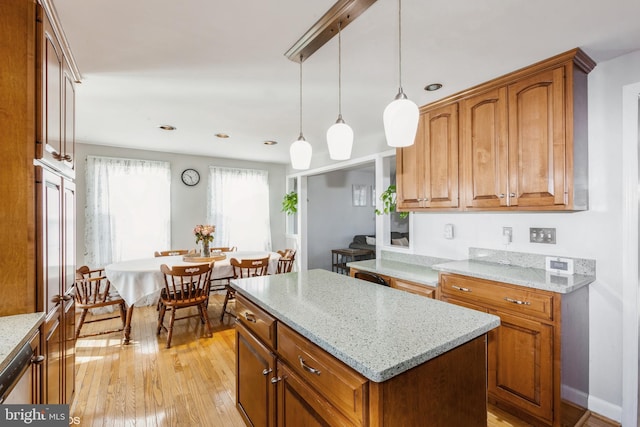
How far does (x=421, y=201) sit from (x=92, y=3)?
2626 millimetres

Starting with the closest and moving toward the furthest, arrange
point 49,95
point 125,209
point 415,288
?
point 49,95
point 415,288
point 125,209

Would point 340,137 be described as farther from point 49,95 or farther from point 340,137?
point 49,95

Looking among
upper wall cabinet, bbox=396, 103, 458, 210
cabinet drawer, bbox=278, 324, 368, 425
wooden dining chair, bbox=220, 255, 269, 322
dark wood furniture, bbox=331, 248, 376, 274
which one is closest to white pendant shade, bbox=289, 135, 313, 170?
cabinet drawer, bbox=278, 324, 368, 425

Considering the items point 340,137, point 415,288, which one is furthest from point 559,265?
point 340,137

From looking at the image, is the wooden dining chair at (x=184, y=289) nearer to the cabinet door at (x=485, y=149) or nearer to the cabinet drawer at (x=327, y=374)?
the cabinet drawer at (x=327, y=374)

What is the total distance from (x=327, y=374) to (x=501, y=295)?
152 cm

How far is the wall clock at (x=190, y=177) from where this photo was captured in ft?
16.4

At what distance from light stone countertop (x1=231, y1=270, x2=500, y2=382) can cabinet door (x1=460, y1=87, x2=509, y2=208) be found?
1192 millimetres

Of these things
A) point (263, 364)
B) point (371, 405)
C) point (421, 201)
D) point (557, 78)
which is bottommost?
point (263, 364)

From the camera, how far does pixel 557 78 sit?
196 centimetres

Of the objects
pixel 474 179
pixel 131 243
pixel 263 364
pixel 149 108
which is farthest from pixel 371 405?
pixel 131 243

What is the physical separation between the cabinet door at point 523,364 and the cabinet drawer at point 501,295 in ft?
0.21

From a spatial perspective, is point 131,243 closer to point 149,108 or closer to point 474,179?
point 149,108

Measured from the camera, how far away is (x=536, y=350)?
1855 mm
